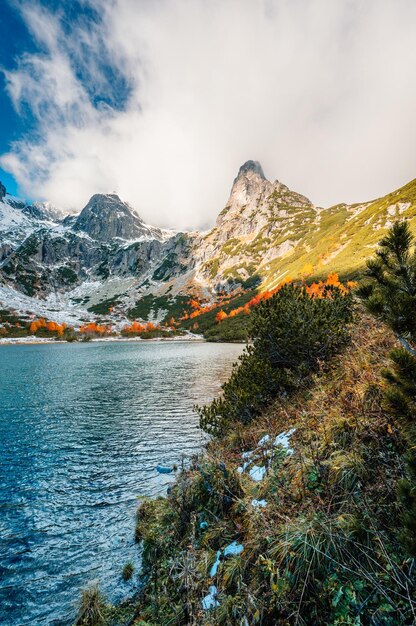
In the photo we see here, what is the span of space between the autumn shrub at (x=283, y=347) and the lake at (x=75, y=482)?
5.13 metres

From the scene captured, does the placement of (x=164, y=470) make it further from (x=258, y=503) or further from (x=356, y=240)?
(x=356, y=240)

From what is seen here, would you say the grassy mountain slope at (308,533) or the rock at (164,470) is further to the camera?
the rock at (164,470)

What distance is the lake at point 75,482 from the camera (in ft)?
26.2

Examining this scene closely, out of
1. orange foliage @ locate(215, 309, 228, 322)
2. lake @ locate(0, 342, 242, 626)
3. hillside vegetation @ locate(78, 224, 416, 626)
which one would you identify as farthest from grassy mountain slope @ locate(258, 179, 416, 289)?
hillside vegetation @ locate(78, 224, 416, 626)

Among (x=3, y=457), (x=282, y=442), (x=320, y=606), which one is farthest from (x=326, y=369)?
(x=3, y=457)

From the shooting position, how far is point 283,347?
13.1 meters

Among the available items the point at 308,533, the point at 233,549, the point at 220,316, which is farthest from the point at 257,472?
the point at 220,316

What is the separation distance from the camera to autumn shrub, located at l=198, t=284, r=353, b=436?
39.9 feet

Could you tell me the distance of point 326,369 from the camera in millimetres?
11945

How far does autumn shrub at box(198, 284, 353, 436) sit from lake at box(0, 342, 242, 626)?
202 inches

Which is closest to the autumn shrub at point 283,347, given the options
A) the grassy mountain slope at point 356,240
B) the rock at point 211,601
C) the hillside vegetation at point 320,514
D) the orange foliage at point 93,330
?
the hillside vegetation at point 320,514

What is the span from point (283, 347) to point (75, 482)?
12.1 meters

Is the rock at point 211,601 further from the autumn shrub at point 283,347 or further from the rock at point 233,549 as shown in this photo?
the autumn shrub at point 283,347

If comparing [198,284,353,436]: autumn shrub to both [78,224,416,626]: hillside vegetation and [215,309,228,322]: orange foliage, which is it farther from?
[215,309,228,322]: orange foliage
